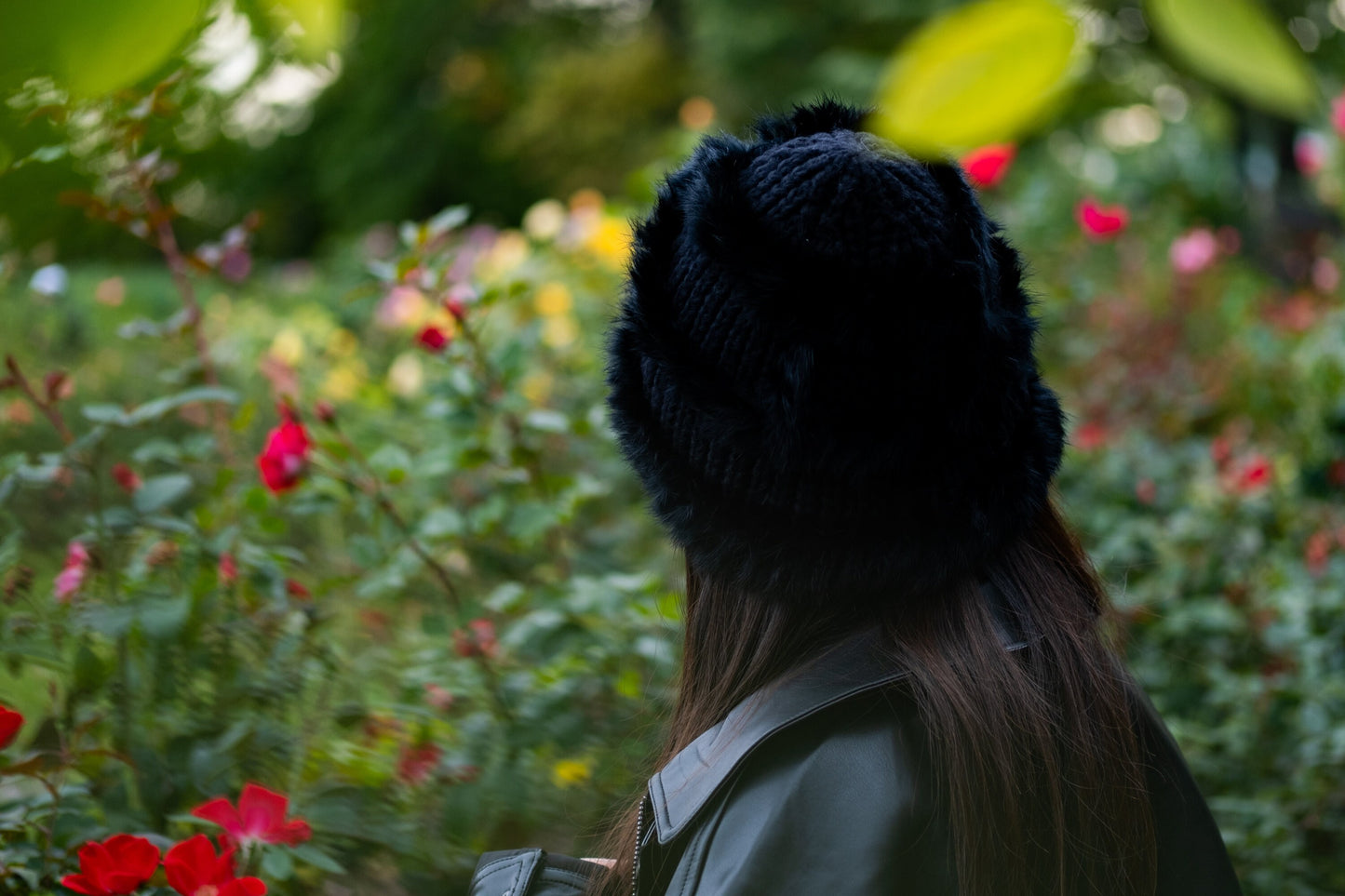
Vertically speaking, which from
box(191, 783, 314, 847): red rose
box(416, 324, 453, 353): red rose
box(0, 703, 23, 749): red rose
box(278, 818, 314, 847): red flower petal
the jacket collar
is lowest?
the jacket collar

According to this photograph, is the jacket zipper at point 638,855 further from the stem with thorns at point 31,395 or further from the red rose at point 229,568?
the stem with thorns at point 31,395

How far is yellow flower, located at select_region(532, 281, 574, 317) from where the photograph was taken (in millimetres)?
2840

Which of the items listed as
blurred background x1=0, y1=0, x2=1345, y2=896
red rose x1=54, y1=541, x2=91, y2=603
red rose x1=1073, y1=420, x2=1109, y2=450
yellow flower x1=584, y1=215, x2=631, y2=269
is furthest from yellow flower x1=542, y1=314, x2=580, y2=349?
red rose x1=1073, y1=420, x2=1109, y2=450

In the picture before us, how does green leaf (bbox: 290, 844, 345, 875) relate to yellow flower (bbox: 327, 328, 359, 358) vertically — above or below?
below

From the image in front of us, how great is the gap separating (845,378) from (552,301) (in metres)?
1.94

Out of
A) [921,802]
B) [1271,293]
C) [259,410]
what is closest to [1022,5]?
[921,802]

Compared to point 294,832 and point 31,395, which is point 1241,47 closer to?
point 294,832

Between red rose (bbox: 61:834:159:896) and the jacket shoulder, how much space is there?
57cm

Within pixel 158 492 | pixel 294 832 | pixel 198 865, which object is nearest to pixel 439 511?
pixel 158 492

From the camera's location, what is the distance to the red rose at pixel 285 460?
1.60 m

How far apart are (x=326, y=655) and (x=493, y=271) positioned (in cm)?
208

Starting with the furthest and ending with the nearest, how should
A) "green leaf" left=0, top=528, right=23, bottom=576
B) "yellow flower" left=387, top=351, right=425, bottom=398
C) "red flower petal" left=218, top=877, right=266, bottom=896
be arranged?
"yellow flower" left=387, top=351, right=425, bottom=398, "green leaf" left=0, top=528, right=23, bottom=576, "red flower petal" left=218, top=877, right=266, bottom=896

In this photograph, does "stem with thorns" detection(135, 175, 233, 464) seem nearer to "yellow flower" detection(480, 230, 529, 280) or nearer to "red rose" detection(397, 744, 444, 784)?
"red rose" detection(397, 744, 444, 784)

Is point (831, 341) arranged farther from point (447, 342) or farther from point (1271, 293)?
point (1271, 293)
